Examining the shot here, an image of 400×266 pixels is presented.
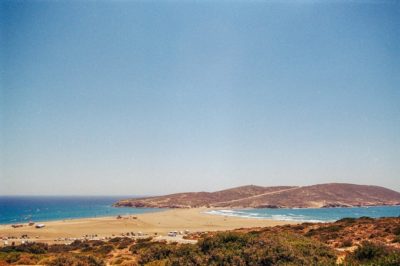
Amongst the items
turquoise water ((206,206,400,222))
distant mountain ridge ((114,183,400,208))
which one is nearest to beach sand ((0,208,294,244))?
turquoise water ((206,206,400,222))

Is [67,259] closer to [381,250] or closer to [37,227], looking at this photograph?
[381,250]

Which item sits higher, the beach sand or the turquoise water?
the beach sand

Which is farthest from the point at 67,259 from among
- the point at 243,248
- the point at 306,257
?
the point at 306,257

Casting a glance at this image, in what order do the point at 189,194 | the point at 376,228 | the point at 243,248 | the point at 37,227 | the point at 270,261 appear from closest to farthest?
the point at 270,261 < the point at 243,248 < the point at 376,228 < the point at 37,227 < the point at 189,194

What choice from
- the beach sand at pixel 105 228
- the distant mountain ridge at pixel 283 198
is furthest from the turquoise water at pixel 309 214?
the distant mountain ridge at pixel 283 198

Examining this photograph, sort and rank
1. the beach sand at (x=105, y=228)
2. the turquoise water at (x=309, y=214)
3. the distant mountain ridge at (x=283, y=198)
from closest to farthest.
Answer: the beach sand at (x=105, y=228) < the turquoise water at (x=309, y=214) < the distant mountain ridge at (x=283, y=198)

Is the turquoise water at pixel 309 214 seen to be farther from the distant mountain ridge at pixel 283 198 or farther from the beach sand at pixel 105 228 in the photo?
the distant mountain ridge at pixel 283 198

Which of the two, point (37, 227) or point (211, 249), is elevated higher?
point (211, 249)

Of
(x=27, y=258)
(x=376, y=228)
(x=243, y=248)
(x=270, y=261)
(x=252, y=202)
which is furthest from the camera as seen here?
(x=252, y=202)

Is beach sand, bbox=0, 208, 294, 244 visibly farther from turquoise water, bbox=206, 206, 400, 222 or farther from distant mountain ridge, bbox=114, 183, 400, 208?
distant mountain ridge, bbox=114, 183, 400, 208
